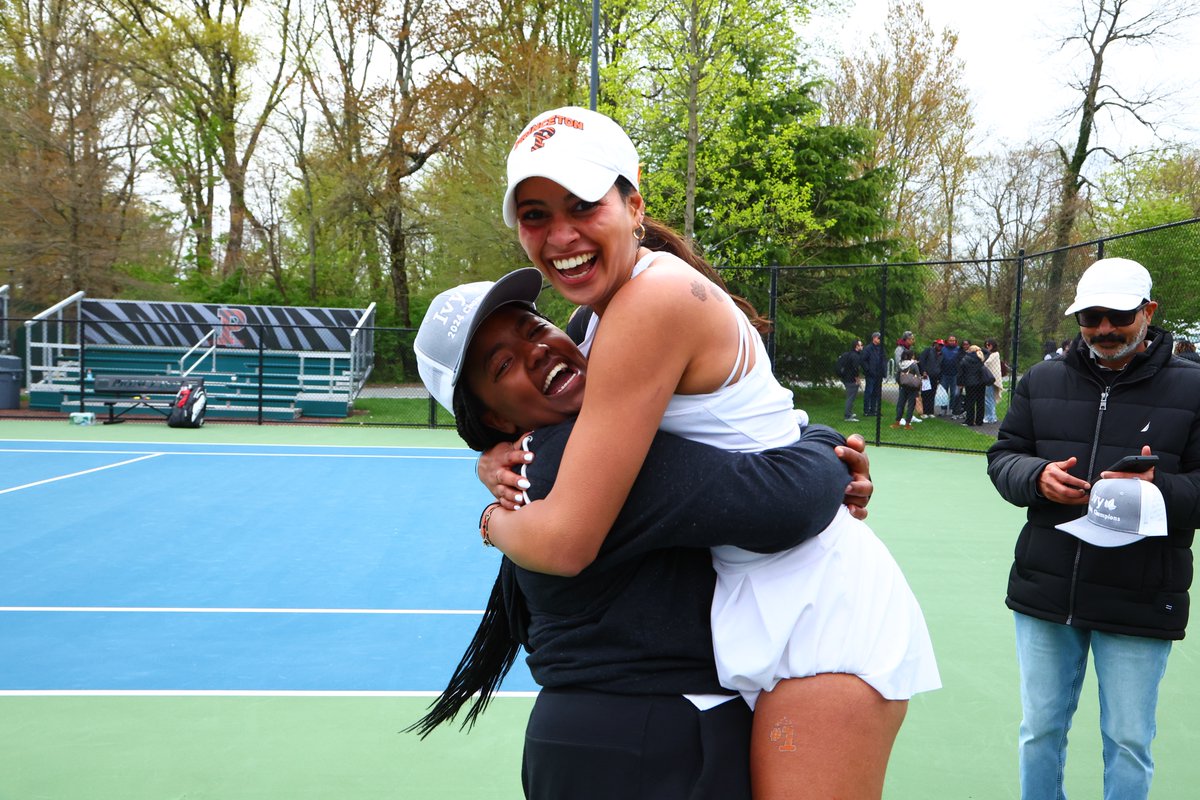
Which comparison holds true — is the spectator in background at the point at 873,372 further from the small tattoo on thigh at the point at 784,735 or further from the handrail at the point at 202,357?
the small tattoo on thigh at the point at 784,735

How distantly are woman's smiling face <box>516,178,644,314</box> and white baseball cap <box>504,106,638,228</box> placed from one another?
0.04 meters

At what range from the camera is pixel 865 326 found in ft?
78.3

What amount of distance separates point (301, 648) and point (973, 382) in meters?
16.0

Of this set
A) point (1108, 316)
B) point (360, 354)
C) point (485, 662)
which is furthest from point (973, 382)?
point (485, 662)

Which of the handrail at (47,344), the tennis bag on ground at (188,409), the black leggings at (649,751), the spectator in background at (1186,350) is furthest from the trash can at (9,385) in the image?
the black leggings at (649,751)

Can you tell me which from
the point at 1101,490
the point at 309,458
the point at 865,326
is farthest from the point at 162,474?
the point at 865,326

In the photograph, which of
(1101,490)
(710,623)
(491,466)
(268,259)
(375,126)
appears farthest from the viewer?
(268,259)

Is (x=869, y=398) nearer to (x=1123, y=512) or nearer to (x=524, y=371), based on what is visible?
(x=1123, y=512)

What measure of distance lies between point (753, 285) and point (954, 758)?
18.6 meters

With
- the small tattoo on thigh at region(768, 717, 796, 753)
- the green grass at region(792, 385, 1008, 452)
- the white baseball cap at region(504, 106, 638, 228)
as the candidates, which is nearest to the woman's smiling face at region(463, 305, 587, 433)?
the white baseball cap at region(504, 106, 638, 228)

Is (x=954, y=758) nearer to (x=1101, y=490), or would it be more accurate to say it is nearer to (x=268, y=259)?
(x=1101, y=490)

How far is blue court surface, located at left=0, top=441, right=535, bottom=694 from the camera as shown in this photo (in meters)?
4.88

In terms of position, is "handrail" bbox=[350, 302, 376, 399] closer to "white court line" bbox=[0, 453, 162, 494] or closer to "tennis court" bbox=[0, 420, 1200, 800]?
"white court line" bbox=[0, 453, 162, 494]

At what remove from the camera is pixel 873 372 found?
1816 centimetres
